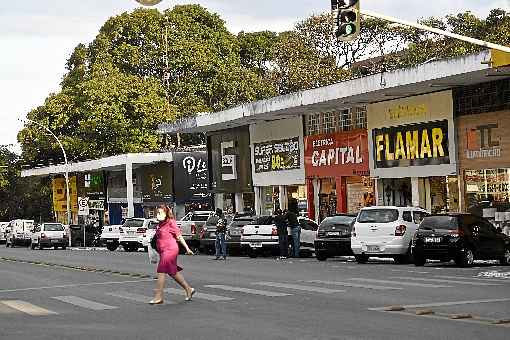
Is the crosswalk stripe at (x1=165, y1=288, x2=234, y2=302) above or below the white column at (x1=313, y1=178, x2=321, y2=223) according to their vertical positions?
below

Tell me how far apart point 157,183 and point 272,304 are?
50591mm

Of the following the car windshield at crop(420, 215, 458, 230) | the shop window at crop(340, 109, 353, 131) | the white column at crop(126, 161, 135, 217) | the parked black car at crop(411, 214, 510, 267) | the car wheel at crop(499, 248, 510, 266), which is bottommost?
the car wheel at crop(499, 248, 510, 266)

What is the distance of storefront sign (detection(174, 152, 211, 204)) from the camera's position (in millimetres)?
61656

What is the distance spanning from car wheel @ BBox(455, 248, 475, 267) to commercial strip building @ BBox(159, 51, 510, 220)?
292 inches

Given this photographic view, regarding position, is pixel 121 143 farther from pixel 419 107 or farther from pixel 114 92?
pixel 419 107

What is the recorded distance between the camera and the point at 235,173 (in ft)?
179

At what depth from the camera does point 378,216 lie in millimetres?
30203

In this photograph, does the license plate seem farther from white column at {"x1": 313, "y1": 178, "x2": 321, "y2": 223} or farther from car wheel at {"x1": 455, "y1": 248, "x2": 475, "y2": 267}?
white column at {"x1": 313, "y1": 178, "x2": 321, "y2": 223}

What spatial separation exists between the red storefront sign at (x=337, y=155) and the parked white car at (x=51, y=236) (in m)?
18.0

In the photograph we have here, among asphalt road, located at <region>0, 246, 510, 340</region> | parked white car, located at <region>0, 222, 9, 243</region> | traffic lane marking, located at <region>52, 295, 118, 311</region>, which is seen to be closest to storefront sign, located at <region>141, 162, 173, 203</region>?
parked white car, located at <region>0, 222, 9, 243</region>

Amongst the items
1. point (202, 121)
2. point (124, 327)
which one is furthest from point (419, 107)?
point (124, 327)

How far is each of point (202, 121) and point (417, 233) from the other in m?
26.7

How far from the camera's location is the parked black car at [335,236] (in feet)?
106

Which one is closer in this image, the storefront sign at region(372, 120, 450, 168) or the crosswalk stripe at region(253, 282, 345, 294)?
the crosswalk stripe at region(253, 282, 345, 294)
